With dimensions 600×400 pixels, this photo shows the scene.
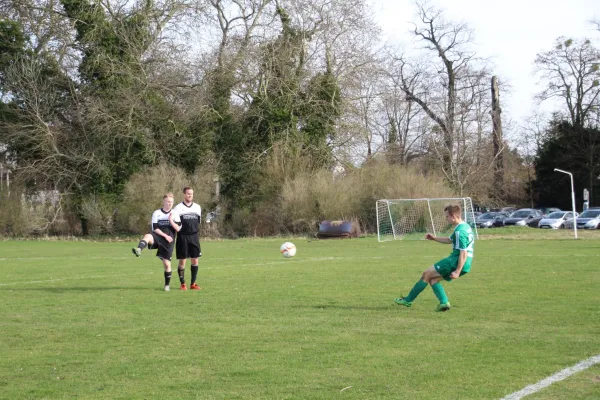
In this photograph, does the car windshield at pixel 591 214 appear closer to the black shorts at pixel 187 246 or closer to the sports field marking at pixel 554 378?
the black shorts at pixel 187 246

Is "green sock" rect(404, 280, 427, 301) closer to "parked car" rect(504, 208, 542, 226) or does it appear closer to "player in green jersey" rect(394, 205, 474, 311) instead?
"player in green jersey" rect(394, 205, 474, 311)

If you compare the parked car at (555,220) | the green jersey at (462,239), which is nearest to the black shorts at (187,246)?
the green jersey at (462,239)

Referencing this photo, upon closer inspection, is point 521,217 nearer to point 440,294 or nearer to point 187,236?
point 187,236

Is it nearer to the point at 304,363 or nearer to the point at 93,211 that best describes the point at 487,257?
the point at 304,363

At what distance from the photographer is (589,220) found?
50.8m

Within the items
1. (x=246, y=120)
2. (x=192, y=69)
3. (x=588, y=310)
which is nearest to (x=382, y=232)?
(x=246, y=120)

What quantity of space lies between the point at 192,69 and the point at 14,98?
1101 cm

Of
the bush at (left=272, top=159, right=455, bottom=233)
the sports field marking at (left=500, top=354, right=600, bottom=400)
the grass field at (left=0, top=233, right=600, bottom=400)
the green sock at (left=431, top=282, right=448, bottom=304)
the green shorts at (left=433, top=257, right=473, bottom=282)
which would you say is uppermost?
the bush at (left=272, top=159, right=455, bottom=233)

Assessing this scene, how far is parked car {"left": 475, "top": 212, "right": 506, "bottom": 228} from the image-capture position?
199 ft

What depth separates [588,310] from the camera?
11.3m

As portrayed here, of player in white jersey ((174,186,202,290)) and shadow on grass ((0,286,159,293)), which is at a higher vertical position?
player in white jersey ((174,186,202,290))

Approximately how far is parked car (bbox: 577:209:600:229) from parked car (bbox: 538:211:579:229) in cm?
137

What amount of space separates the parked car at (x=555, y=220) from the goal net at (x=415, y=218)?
1365 cm

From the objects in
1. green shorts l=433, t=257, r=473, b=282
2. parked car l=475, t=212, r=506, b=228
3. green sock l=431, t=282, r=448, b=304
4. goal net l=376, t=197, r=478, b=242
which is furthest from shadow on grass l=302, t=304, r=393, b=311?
parked car l=475, t=212, r=506, b=228
